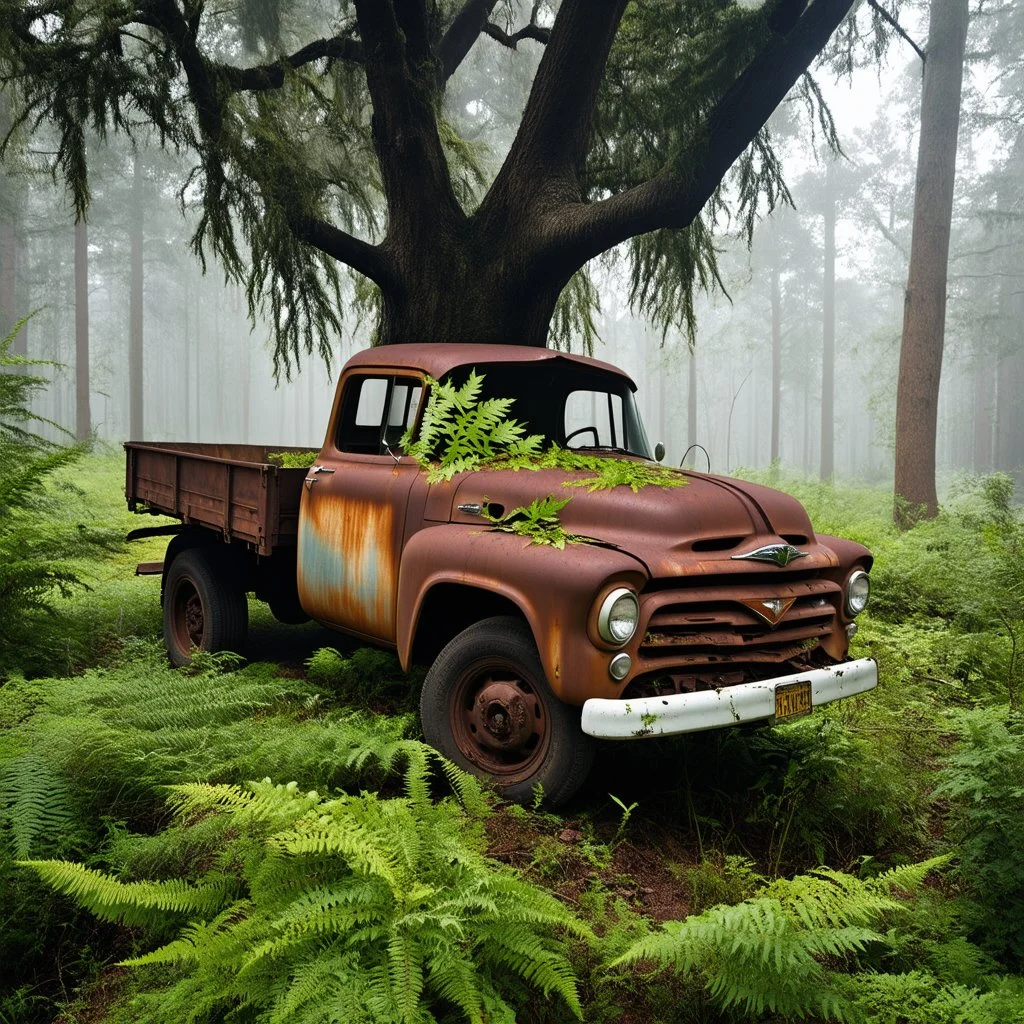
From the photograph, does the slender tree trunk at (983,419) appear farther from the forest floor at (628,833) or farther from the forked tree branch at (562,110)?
the forest floor at (628,833)

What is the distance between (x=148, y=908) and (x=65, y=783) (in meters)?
0.99

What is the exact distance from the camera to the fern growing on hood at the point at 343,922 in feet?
7.48

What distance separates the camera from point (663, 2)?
7250mm

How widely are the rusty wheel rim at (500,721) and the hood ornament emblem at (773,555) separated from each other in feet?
3.65

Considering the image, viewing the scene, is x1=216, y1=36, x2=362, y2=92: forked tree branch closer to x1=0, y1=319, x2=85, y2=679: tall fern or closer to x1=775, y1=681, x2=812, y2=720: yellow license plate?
x1=0, y1=319, x2=85, y2=679: tall fern

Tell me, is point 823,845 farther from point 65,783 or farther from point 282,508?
point 282,508

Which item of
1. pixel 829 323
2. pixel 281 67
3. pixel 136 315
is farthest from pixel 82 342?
pixel 829 323

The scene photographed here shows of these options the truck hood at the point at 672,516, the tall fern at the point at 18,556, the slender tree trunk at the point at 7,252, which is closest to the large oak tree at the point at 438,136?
the tall fern at the point at 18,556

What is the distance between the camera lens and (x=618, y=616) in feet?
11.0

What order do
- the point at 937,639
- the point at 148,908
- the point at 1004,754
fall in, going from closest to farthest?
the point at 148,908
the point at 1004,754
the point at 937,639

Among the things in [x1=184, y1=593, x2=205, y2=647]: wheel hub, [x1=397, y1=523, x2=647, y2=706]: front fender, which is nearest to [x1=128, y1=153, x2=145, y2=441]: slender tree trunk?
[x1=184, y1=593, x2=205, y2=647]: wheel hub

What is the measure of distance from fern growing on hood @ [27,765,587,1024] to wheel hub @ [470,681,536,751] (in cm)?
84

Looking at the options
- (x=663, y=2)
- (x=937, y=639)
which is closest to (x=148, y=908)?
(x=937, y=639)

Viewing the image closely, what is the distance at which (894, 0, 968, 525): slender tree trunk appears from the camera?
41.5 ft
